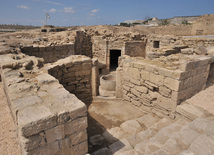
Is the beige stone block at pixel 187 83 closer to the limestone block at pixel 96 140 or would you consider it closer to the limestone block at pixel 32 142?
the limestone block at pixel 96 140

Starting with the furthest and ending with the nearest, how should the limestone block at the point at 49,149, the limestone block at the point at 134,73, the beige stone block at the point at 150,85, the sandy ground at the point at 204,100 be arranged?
the limestone block at the point at 134,73
the beige stone block at the point at 150,85
the sandy ground at the point at 204,100
the limestone block at the point at 49,149

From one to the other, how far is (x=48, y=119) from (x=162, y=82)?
160 inches

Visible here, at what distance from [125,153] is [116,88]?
12.7ft

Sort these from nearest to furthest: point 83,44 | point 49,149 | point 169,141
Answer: point 49,149, point 169,141, point 83,44

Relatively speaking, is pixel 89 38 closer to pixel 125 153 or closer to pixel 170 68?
pixel 170 68

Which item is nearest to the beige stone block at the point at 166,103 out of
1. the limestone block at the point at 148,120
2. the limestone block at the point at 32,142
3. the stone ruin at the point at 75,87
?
the stone ruin at the point at 75,87

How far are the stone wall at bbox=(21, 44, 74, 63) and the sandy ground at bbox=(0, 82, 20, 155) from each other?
4993 mm

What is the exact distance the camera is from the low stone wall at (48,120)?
2.09 meters

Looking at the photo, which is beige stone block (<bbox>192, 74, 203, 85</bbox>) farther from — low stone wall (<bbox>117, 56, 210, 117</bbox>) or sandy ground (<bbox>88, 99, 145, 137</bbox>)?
sandy ground (<bbox>88, 99, 145, 137</bbox>)

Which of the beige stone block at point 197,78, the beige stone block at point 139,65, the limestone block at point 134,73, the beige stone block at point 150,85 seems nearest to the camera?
the beige stone block at point 197,78

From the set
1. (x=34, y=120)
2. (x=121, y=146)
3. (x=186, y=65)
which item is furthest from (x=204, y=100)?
(x=34, y=120)

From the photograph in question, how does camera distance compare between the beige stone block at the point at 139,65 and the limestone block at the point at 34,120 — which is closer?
the limestone block at the point at 34,120

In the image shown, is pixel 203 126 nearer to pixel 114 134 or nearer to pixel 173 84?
pixel 173 84

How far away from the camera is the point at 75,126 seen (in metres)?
2.47
